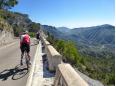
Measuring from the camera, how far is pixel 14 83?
9.75 meters

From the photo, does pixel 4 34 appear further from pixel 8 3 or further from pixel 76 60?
pixel 8 3

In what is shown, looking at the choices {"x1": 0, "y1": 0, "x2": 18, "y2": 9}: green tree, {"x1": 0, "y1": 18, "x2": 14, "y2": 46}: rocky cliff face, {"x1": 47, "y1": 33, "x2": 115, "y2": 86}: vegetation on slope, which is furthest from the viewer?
{"x1": 0, "y1": 0, "x2": 18, "y2": 9}: green tree

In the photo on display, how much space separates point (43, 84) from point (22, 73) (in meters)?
2.79

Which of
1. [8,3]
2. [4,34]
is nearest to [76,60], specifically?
[4,34]

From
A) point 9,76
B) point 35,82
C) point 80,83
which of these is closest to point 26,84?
point 35,82

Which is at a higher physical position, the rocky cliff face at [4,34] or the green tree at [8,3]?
the green tree at [8,3]

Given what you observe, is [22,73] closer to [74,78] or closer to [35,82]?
[35,82]

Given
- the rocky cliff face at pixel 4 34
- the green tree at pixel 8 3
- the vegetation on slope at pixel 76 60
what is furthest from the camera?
the green tree at pixel 8 3

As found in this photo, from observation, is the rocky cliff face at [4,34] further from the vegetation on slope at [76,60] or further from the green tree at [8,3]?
the green tree at [8,3]

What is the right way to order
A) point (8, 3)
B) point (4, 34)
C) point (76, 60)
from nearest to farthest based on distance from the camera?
point (76, 60)
point (4, 34)
point (8, 3)

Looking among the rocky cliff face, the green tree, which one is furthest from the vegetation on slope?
the green tree

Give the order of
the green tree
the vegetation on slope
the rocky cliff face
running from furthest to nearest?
the green tree < the rocky cliff face < the vegetation on slope

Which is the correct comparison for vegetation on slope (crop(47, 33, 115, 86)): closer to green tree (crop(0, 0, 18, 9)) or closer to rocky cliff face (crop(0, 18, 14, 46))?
rocky cliff face (crop(0, 18, 14, 46))

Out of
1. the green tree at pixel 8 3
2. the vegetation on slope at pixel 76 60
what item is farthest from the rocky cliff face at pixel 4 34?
the green tree at pixel 8 3
